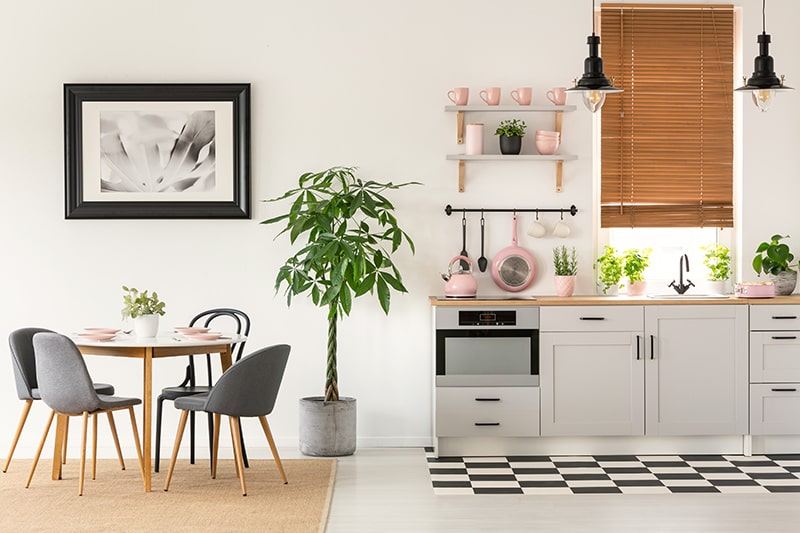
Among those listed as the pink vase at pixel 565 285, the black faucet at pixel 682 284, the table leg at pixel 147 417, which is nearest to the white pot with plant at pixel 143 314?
the table leg at pixel 147 417

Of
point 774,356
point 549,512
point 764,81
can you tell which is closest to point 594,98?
point 764,81

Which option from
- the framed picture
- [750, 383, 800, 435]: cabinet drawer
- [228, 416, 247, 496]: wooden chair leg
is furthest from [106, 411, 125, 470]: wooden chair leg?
[750, 383, 800, 435]: cabinet drawer

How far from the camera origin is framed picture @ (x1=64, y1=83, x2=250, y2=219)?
5961 mm

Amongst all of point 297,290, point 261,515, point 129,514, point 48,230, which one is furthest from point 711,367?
point 48,230

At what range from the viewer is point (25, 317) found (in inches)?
237

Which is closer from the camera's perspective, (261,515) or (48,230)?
(261,515)

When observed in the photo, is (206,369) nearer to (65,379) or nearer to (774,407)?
(65,379)

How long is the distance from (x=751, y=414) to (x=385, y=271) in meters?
2.22

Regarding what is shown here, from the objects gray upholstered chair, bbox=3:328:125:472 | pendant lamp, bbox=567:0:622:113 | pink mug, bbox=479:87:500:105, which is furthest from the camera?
pink mug, bbox=479:87:500:105

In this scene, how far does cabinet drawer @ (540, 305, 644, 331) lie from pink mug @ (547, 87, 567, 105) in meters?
1.22

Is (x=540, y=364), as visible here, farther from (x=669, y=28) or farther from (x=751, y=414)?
(x=669, y=28)

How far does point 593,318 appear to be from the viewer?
5.66 m

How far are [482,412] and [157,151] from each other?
240cm

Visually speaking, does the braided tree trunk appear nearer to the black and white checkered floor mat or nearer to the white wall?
the white wall
